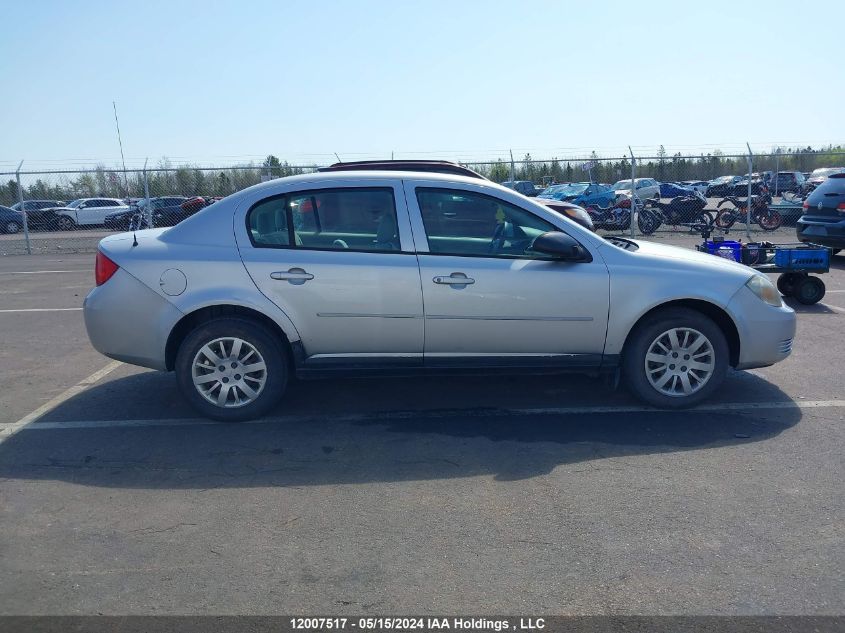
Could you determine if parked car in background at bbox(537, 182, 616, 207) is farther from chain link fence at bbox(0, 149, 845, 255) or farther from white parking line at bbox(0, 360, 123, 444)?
white parking line at bbox(0, 360, 123, 444)

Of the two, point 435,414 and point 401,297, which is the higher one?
point 401,297

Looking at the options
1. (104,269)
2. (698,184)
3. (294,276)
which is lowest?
(698,184)

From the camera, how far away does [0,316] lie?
10016mm

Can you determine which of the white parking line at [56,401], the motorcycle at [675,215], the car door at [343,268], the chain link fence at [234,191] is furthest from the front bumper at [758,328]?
the motorcycle at [675,215]

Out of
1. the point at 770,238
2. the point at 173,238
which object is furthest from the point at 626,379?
the point at 770,238

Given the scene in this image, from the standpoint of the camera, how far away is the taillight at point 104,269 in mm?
5613

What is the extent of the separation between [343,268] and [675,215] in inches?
701

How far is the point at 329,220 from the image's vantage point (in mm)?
5699

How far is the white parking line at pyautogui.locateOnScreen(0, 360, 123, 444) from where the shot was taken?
557 centimetres

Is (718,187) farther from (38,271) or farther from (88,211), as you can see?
(38,271)

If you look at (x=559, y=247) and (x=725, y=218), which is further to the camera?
(x=725, y=218)

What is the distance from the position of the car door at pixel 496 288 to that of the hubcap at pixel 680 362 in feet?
1.43

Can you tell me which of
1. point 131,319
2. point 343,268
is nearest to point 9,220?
point 131,319

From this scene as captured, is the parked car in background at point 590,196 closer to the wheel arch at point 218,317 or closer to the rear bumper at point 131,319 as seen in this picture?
the wheel arch at point 218,317
